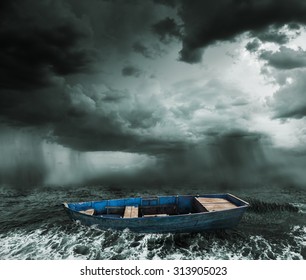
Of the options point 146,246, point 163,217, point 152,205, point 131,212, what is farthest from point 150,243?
point 152,205

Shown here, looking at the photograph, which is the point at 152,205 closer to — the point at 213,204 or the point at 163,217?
the point at 163,217

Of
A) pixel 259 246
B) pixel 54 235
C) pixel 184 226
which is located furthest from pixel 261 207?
pixel 54 235

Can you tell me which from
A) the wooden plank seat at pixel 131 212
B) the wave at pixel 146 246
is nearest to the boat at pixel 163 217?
the wooden plank seat at pixel 131 212

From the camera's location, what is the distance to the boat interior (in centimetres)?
2177

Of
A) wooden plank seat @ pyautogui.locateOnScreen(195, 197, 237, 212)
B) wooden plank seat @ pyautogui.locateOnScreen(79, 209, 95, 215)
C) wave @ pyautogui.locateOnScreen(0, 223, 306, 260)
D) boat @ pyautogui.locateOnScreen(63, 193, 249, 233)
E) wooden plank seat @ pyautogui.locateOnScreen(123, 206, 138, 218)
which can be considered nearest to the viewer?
wave @ pyautogui.locateOnScreen(0, 223, 306, 260)

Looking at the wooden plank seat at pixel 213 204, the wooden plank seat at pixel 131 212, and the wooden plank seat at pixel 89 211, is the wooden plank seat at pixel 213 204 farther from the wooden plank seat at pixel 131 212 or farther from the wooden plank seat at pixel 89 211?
the wooden plank seat at pixel 89 211

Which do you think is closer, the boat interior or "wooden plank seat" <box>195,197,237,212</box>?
"wooden plank seat" <box>195,197,237,212</box>

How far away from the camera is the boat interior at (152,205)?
21766 millimetres

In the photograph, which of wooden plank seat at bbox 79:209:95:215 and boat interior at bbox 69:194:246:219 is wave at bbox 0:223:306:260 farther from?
boat interior at bbox 69:194:246:219

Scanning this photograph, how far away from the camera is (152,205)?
24125 millimetres

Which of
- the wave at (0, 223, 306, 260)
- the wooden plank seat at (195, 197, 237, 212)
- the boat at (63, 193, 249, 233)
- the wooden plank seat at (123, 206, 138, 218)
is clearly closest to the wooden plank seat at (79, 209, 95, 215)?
the boat at (63, 193, 249, 233)

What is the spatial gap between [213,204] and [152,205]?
781 cm
